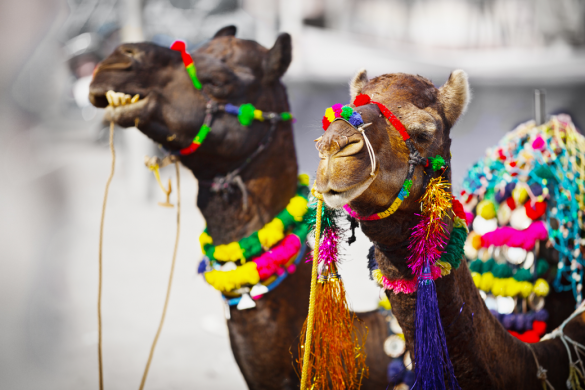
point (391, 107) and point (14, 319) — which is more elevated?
point (391, 107)

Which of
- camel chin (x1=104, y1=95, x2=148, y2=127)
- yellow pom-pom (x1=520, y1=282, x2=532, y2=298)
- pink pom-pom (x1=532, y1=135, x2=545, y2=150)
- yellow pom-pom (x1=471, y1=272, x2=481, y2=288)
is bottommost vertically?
yellow pom-pom (x1=520, y1=282, x2=532, y2=298)

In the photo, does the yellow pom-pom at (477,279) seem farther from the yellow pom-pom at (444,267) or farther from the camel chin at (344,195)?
the camel chin at (344,195)

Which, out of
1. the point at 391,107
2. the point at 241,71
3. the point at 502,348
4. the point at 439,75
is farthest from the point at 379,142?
the point at 439,75

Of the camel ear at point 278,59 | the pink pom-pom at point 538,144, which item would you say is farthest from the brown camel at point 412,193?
the pink pom-pom at point 538,144

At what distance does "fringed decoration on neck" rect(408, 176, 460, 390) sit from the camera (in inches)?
50.8

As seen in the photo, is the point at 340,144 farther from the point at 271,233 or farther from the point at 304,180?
the point at 304,180

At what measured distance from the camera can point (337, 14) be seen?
17.1ft

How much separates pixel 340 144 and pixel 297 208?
117 centimetres

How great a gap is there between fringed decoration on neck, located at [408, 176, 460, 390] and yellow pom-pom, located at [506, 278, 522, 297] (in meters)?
→ 0.91

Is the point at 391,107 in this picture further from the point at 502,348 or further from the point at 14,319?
the point at 14,319

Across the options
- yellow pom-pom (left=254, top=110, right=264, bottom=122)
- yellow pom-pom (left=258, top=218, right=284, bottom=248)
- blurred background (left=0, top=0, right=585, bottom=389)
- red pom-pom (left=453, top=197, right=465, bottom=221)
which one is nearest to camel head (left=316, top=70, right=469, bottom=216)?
red pom-pom (left=453, top=197, right=465, bottom=221)

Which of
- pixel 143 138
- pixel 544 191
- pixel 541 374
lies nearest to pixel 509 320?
pixel 541 374

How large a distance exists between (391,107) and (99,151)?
5.45 metres

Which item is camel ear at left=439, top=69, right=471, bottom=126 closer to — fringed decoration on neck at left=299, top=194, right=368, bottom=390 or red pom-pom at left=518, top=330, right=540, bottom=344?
fringed decoration on neck at left=299, top=194, right=368, bottom=390
